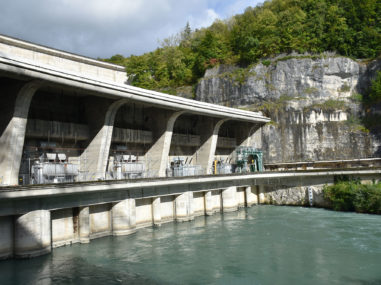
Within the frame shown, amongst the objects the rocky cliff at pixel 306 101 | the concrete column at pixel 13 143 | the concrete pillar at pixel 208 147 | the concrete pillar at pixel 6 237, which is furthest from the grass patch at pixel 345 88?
the concrete pillar at pixel 6 237

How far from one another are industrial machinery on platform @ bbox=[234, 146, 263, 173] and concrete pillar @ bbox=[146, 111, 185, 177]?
13154mm

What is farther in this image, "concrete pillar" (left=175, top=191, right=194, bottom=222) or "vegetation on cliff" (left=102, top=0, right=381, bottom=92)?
"vegetation on cliff" (left=102, top=0, right=381, bottom=92)

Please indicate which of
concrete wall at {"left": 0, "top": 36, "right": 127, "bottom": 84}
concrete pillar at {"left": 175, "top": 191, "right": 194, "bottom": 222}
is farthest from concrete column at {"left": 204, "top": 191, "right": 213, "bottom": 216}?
concrete wall at {"left": 0, "top": 36, "right": 127, "bottom": 84}

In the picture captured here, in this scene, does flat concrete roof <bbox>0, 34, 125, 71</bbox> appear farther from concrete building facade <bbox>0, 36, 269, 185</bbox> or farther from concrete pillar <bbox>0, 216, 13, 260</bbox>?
concrete pillar <bbox>0, 216, 13, 260</bbox>

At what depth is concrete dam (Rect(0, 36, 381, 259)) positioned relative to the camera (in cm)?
1966

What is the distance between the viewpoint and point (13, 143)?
20.8 m

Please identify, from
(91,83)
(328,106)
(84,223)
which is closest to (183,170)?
(84,223)

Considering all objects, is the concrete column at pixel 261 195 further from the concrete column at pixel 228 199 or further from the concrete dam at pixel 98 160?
the concrete column at pixel 228 199

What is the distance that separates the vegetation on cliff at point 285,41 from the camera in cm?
4862

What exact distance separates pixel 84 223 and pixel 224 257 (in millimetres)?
9821

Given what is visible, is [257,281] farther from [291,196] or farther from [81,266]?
[291,196]

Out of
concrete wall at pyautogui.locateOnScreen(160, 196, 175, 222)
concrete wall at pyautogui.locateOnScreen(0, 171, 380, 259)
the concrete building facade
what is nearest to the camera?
concrete wall at pyautogui.locateOnScreen(0, 171, 380, 259)

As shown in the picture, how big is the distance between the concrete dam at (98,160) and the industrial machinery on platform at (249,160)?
0.13 m

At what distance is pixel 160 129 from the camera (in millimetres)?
33094
